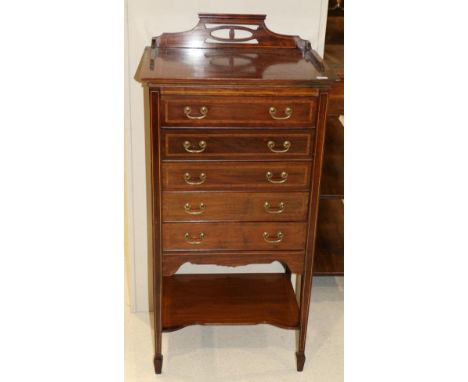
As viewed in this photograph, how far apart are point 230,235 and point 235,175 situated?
0.23 meters

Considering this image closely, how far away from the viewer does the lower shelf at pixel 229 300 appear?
2.37 meters

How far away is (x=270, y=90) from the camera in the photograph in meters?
1.94

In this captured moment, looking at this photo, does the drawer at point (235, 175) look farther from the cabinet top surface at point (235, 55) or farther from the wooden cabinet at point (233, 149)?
the cabinet top surface at point (235, 55)

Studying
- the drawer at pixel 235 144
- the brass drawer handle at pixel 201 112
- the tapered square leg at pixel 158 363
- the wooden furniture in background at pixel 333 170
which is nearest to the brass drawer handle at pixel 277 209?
the drawer at pixel 235 144

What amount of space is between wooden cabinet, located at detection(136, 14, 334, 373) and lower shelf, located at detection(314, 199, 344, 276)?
58 cm

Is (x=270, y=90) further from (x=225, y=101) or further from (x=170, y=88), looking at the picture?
(x=170, y=88)

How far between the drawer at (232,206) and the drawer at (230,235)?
28 millimetres

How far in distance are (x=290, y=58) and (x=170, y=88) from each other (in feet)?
1.68

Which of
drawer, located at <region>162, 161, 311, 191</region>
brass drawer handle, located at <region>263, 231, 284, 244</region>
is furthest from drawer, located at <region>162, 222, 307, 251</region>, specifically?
drawer, located at <region>162, 161, 311, 191</region>

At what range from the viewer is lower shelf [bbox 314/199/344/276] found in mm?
2922

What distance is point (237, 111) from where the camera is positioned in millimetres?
1960

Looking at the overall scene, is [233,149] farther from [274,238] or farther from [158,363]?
[158,363]

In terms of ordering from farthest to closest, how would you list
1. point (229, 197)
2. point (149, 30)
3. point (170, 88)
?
point (149, 30), point (229, 197), point (170, 88)

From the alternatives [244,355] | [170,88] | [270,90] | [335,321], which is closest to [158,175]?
[170,88]
